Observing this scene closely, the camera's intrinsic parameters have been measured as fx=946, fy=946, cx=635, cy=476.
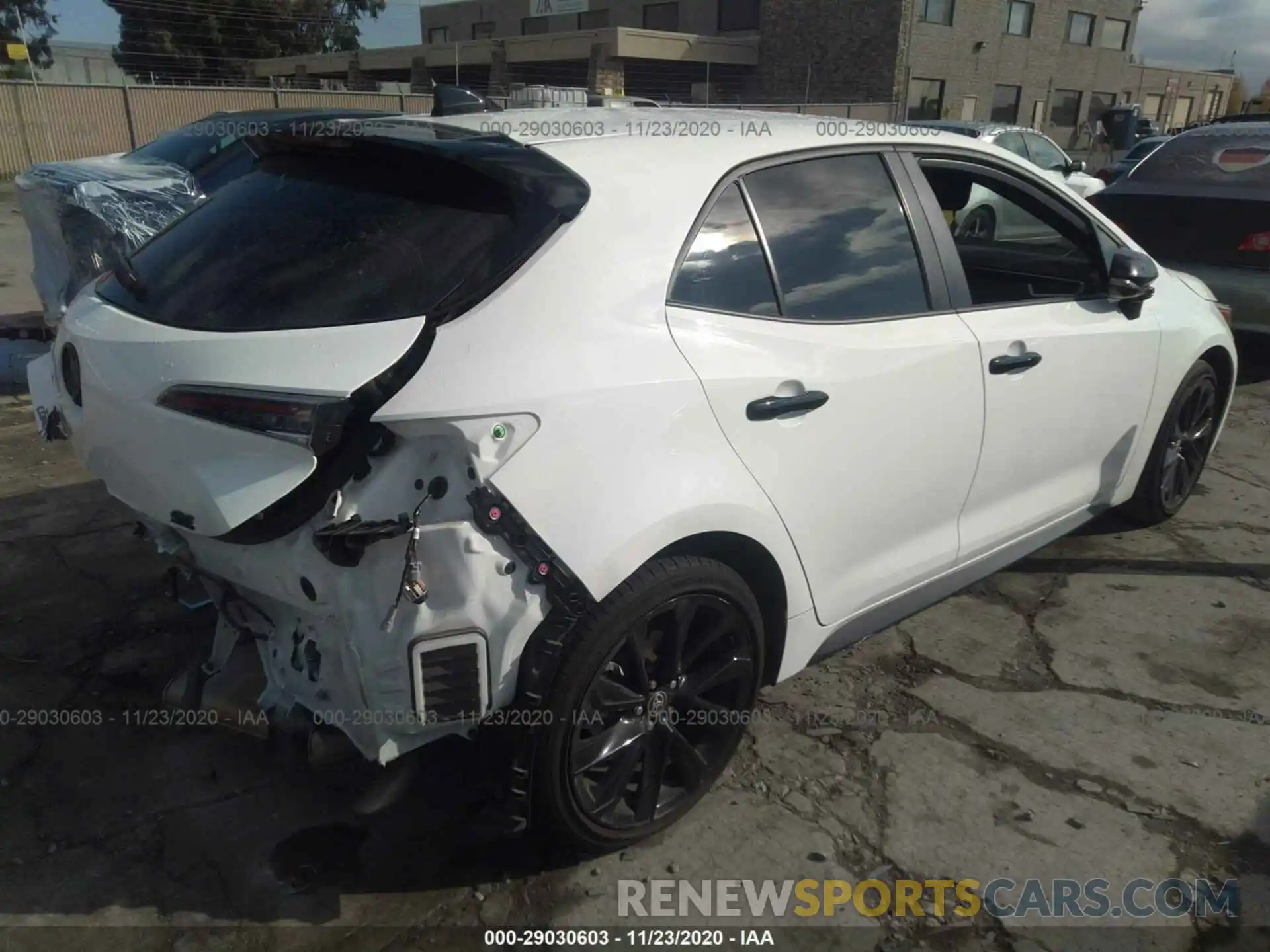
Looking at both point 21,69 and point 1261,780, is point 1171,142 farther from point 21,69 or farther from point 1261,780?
point 21,69

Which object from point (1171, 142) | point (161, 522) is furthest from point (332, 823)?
point (1171, 142)

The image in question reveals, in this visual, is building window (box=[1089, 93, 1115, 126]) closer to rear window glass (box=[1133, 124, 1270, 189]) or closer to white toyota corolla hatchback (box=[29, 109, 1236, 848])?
rear window glass (box=[1133, 124, 1270, 189])

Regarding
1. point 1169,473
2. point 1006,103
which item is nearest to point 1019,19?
point 1006,103

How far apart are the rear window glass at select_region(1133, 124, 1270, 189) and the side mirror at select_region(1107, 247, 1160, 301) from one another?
4.19 meters

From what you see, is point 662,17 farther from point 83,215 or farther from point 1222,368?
point 1222,368

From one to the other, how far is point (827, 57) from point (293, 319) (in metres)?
37.0

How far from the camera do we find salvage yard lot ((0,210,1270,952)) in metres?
2.35

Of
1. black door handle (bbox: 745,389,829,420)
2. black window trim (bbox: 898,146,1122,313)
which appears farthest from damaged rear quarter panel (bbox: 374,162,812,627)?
black window trim (bbox: 898,146,1122,313)

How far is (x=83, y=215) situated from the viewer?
17.0 feet

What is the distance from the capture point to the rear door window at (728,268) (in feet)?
7.66

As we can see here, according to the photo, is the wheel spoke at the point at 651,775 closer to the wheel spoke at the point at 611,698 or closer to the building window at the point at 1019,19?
the wheel spoke at the point at 611,698

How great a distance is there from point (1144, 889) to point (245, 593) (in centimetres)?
237

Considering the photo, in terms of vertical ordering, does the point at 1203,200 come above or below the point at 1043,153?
above

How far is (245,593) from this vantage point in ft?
7.23
